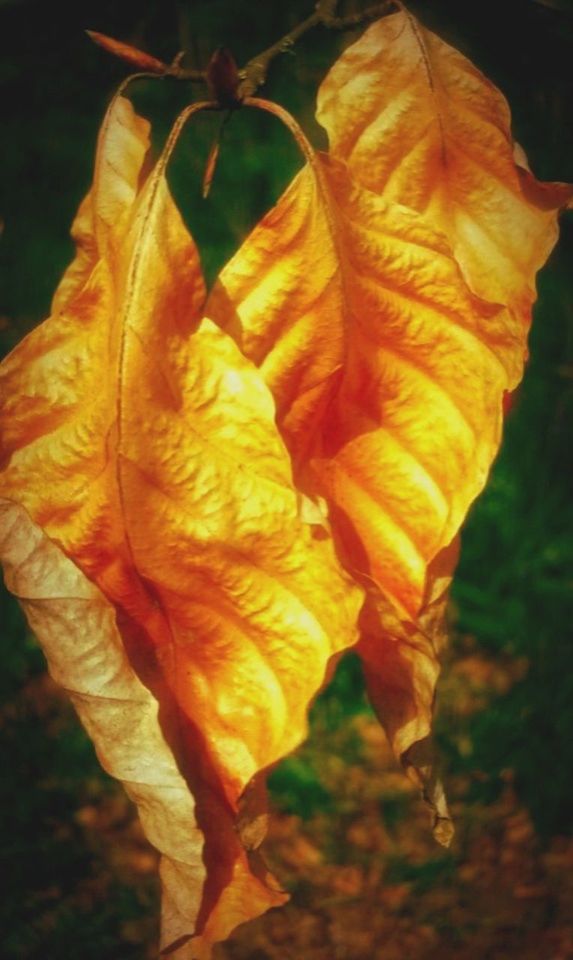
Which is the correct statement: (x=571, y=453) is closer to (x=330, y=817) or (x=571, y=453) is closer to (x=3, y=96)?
(x=330, y=817)

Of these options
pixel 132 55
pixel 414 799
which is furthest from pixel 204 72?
pixel 414 799

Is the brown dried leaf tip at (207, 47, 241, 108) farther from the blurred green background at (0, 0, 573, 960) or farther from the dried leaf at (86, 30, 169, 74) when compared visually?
the blurred green background at (0, 0, 573, 960)

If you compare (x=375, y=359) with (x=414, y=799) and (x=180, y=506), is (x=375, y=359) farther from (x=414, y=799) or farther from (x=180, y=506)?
(x=414, y=799)

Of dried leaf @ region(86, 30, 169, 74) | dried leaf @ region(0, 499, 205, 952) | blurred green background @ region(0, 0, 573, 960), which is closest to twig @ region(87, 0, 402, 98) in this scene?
dried leaf @ region(86, 30, 169, 74)

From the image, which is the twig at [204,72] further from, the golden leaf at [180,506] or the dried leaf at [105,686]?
the dried leaf at [105,686]

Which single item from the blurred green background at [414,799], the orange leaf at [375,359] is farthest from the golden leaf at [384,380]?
the blurred green background at [414,799]

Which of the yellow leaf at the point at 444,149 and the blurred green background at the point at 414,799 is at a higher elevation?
the yellow leaf at the point at 444,149
